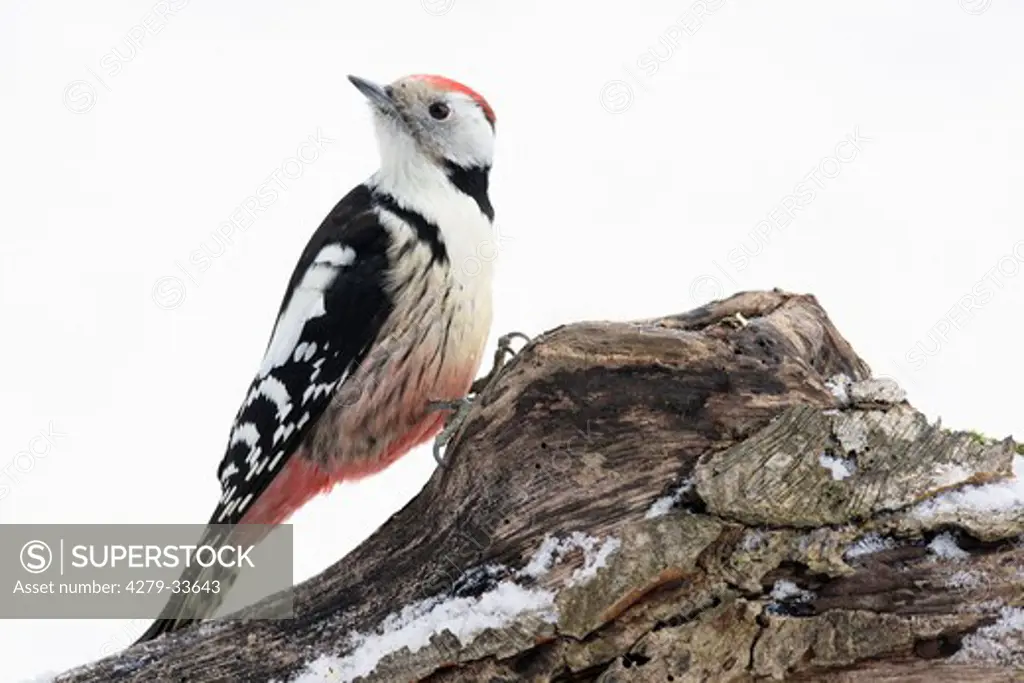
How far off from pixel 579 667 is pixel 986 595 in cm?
78

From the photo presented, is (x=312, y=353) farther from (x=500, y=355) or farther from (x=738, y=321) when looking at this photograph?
(x=738, y=321)

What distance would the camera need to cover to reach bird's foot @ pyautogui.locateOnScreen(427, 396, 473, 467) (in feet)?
9.00

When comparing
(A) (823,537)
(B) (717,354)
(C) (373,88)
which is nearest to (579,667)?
(A) (823,537)

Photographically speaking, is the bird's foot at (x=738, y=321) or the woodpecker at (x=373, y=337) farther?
the woodpecker at (x=373, y=337)

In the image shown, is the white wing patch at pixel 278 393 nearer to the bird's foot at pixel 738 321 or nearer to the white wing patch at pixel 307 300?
the white wing patch at pixel 307 300

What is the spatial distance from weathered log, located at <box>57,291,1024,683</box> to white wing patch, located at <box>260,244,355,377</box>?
0.88 meters

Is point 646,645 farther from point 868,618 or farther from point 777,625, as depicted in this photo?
point 868,618

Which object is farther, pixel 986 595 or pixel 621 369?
pixel 621 369

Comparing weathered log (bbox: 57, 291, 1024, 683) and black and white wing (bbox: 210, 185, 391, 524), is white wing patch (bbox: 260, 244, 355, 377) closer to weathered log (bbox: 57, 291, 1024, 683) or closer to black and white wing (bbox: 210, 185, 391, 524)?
Result: black and white wing (bbox: 210, 185, 391, 524)

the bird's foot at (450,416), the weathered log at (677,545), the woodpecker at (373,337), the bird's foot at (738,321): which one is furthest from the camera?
the woodpecker at (373,337)

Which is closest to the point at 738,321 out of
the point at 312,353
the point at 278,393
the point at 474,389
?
the point at 474,389

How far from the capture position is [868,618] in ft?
6.66

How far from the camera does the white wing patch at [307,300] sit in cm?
314

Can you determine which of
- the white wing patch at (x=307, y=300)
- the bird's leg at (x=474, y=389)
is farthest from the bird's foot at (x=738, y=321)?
the white wing patch at (x=307, y=300)
